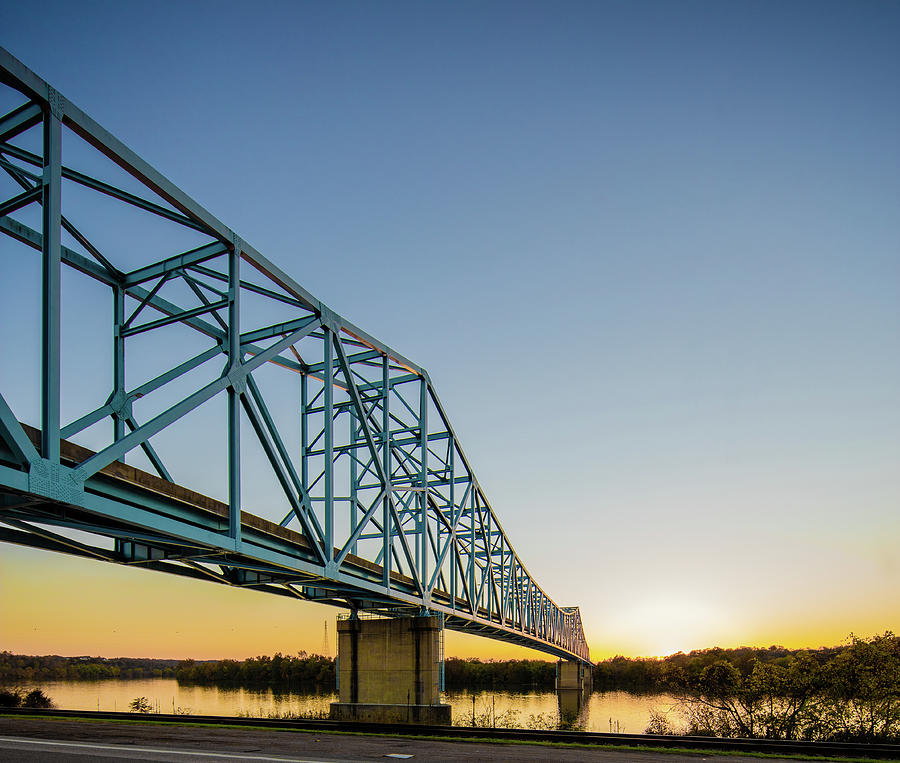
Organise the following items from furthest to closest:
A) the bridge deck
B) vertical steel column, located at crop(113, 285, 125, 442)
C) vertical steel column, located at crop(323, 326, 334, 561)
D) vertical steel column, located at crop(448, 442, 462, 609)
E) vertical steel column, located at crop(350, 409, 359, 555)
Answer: vertical steel column, located at crop(448, 442, 462, 609) → vertical steel column, located at crop(350, 409, 359, 555) → vertical steel column, located at crop(323, 326, 334, 561) → vertical steel column, located at crop(113, 285, 125, 442) → the bridge deck

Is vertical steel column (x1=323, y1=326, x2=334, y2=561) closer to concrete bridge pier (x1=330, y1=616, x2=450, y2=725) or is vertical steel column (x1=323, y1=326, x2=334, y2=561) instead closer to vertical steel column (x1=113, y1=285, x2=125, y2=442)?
vertical steel column (x1=113, y1=285, x2=125, y2=442)

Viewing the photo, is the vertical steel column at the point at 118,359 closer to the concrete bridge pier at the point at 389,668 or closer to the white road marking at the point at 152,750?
the white road marking at the point at 152,750

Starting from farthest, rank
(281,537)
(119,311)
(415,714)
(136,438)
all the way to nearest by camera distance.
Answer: (415,714), (281,537), (119,311), (136,438)

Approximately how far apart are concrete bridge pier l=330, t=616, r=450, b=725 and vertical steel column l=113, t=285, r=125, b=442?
2246cm

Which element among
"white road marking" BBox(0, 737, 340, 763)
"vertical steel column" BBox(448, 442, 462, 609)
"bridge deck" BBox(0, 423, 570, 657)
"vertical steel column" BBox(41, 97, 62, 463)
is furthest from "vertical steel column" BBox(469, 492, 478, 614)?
"vertical steel column" BBox(41, 97, 62, 463)

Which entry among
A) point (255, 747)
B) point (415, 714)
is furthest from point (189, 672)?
point (255, 747)

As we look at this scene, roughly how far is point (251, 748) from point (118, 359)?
1100 centimetres

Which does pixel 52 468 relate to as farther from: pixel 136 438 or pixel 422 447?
pixel 422 447

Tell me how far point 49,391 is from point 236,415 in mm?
6489

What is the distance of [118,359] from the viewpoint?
20.0 metres

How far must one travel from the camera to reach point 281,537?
22.3 m

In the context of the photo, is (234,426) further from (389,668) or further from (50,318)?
(389,668)

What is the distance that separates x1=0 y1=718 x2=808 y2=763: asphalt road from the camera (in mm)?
18312

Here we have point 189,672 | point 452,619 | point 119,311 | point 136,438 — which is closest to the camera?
point 136,438
